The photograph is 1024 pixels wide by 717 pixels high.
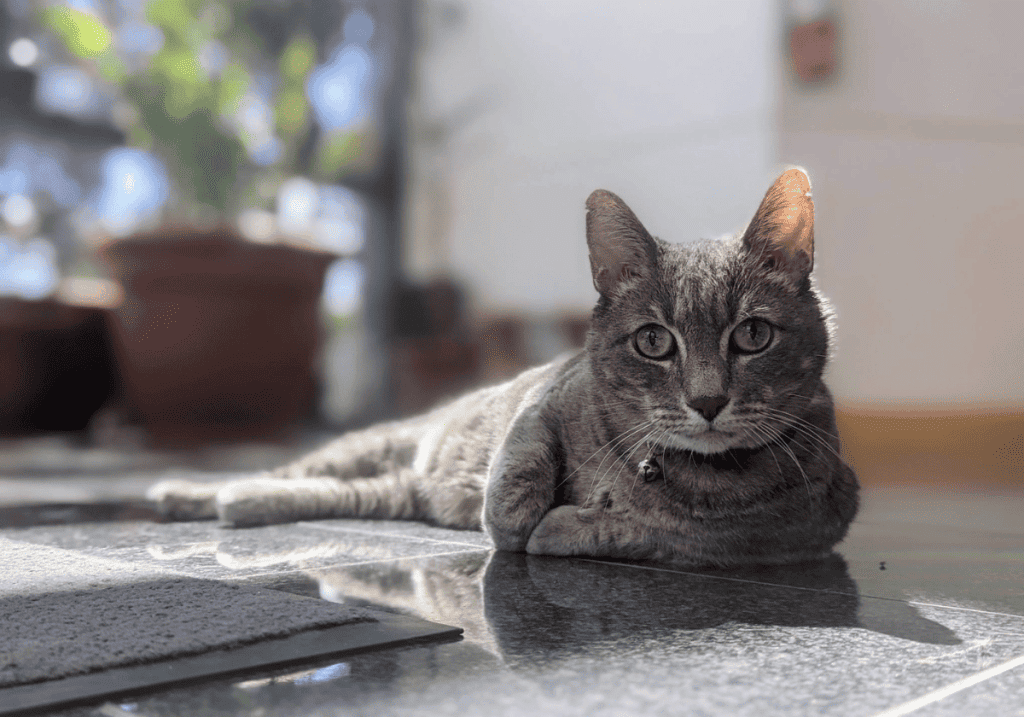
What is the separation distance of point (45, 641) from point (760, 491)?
3.05 ft

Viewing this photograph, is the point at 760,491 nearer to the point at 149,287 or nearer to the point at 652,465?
the point at 652,465

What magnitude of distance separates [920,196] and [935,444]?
0.77 m

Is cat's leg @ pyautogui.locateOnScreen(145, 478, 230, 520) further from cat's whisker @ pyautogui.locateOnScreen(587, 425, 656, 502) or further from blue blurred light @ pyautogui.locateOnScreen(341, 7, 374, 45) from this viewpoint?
blue blurred light @ pyautogui.locateOnScreen(341, 7, 374, 45)

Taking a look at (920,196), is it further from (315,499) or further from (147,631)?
(147,631)

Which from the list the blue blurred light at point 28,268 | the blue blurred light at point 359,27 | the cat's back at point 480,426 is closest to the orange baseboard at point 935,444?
the cat's back at point 480,426

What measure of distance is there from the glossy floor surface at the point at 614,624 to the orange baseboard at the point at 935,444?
1066mm

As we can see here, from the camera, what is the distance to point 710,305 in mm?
Answer: 1298

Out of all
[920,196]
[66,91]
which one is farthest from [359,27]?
[920,196]

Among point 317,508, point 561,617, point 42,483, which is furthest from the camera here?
point 42,483

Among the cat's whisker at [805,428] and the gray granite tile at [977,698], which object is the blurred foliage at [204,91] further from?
the gray granite tile at [977,698]

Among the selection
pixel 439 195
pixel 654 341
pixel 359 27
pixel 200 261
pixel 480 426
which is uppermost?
pixel 359 27

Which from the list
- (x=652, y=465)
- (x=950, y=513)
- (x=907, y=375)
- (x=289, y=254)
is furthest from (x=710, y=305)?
(x=289, y=254)

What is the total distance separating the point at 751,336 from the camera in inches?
51.3

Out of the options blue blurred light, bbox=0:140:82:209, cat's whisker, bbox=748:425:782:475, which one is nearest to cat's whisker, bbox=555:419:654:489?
cat's whisker, bbox=748:425:782:475
